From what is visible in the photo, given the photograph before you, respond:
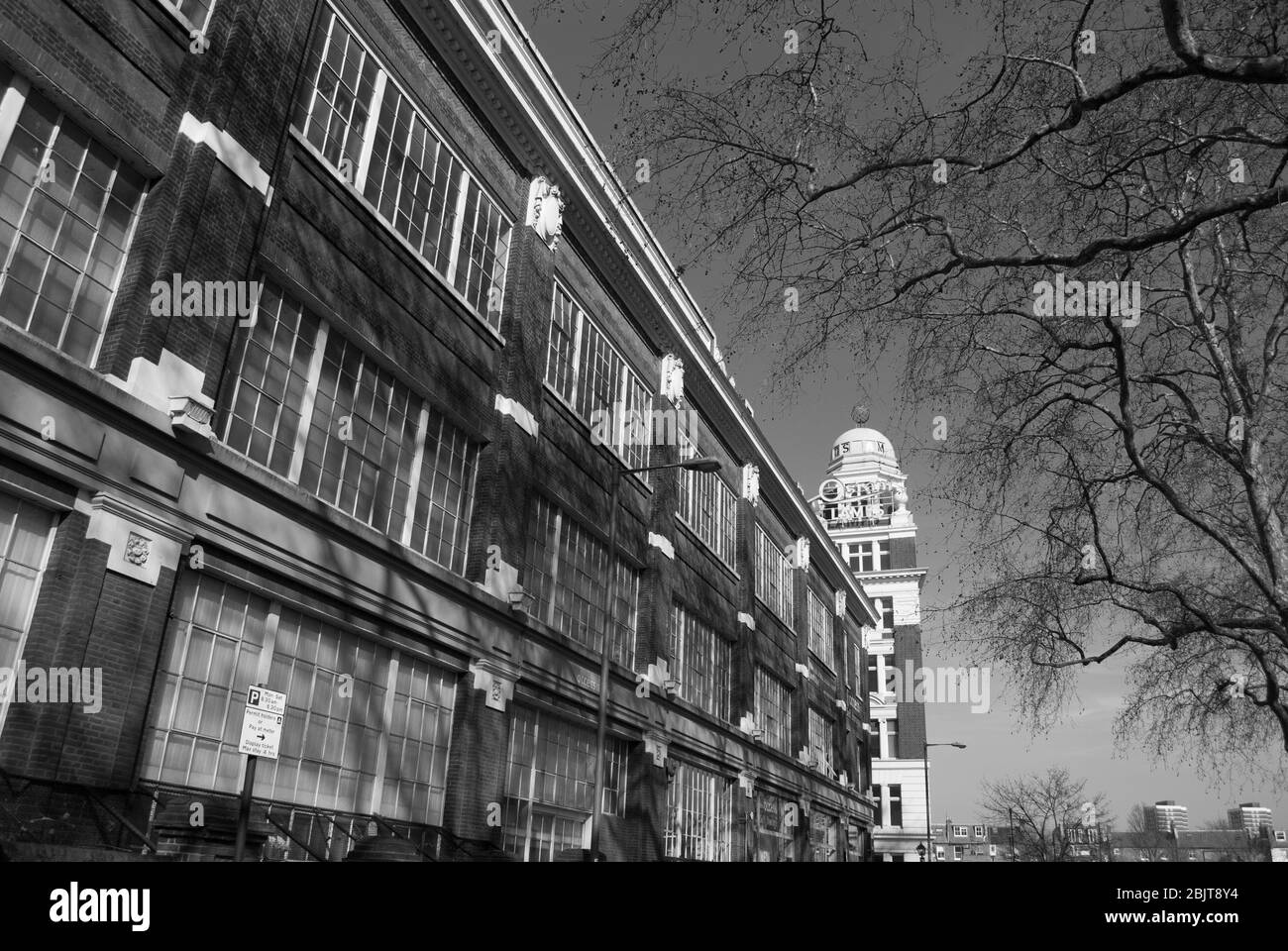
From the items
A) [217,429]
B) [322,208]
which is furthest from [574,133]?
[217,429]

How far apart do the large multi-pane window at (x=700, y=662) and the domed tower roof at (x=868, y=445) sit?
45034 millimetres

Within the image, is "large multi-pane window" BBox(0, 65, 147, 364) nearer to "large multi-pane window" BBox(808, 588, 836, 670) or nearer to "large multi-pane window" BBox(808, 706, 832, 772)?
"large multi-pane window" BBox(808, 706, 832, 772)

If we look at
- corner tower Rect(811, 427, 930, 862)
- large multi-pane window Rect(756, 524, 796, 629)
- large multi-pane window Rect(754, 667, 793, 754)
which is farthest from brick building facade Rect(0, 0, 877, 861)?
corner tower Rect(811, 427, 930, 862)

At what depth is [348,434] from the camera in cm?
1552

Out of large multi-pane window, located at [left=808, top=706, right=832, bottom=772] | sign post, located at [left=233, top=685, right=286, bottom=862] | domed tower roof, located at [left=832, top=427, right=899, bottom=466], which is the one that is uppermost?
domed tower roof, located at [left=832, top=427, right=899, bottom=466]

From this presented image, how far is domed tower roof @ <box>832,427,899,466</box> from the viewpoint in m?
76.3

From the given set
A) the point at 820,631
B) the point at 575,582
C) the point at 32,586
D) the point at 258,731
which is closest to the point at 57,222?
the point at 32,586

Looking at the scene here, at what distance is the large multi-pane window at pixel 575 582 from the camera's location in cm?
2161

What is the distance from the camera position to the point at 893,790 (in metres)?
67.6

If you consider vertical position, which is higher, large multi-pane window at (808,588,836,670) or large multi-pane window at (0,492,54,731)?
large multi-pane window at (808,588,836,670)

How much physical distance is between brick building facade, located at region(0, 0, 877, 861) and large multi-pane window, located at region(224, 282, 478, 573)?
66 mm

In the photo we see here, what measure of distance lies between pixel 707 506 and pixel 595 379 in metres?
10.0
